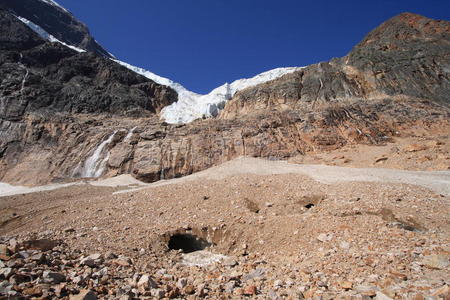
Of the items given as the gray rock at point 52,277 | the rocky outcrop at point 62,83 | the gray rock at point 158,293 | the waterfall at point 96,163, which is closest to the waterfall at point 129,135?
the waterfall at point 96,163

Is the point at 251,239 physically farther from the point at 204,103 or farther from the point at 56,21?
the point at 56,21

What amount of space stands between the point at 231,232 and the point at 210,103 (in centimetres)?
4738

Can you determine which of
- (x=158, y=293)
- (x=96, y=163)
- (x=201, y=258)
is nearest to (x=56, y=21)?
(x=96, y=163)

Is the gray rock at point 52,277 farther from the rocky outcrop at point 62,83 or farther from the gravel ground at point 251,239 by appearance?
the rocky outcrop at point 62,83

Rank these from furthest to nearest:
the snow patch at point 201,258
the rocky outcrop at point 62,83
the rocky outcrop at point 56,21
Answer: the rocky outcrop at point 56,21 → the rocky outcrop at point 62,83 → the snow patch at point 201,258

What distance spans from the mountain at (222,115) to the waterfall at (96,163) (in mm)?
137

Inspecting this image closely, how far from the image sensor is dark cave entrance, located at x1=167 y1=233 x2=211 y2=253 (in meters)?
9.51

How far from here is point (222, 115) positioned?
4428 cm

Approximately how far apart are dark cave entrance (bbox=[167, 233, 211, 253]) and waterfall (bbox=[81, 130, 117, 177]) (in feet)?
72.1

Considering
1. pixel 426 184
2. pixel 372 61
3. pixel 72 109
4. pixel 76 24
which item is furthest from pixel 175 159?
pixel 76 24

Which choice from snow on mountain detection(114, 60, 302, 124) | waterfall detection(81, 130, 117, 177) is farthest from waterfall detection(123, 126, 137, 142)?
snow on mountain detection(114, 60, 302, 124)

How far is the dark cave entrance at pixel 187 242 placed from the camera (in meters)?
9.51

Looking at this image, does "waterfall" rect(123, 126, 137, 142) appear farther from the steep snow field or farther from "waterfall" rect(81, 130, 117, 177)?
the steep snow field

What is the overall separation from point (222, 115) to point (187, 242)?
35.7 meters
